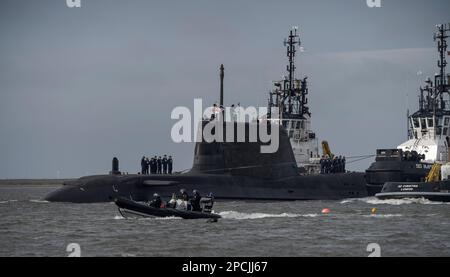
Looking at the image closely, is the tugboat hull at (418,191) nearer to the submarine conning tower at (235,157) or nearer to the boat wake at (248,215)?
the submarine conning tower at (235,157)

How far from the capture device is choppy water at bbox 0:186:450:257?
2692cm

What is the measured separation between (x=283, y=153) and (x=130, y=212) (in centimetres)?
1821

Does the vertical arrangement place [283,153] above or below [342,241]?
above

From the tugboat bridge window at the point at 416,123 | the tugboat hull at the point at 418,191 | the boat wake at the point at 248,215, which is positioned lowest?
the boat wake at the point at 248,215

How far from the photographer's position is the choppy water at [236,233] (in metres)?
26.9

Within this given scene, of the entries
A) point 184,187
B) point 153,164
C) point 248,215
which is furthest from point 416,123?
point 248,215

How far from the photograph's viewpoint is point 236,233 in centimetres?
3152

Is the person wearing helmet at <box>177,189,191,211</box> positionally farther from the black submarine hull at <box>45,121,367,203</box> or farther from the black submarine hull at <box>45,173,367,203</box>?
the black submarine hull at <box>45,121,367,203</box>

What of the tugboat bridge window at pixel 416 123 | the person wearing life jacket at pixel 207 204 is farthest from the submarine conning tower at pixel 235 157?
the tugboat bridge window at pixel 416 123

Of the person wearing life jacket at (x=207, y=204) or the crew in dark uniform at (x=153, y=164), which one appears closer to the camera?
the person wearing life jacket at (x=207, y=204)

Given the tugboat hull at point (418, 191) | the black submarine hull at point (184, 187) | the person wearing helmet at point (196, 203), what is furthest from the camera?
the tugboat hull at point (418, 191)
